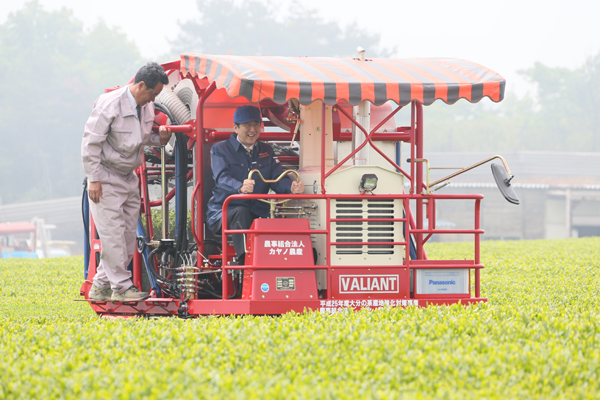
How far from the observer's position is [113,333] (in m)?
5.38

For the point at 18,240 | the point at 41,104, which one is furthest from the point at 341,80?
the point at 41,104

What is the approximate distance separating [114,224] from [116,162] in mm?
601

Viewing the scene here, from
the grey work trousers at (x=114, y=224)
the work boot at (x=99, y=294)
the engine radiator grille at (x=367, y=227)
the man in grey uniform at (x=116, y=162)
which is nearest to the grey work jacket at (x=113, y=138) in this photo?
the man in grey uniform at (x=116, y=162)

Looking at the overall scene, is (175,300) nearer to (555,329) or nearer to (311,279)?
(311,279)

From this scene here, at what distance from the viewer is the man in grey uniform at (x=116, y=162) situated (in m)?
6.68

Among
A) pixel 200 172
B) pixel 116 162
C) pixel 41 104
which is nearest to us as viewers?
pixel 116 162

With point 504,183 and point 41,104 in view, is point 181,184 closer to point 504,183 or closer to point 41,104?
point 504,183

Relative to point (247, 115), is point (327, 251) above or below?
below

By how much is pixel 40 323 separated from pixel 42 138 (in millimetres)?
53619

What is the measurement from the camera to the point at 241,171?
7.07 metres

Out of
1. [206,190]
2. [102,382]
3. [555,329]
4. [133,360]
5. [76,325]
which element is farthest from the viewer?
[206,190]

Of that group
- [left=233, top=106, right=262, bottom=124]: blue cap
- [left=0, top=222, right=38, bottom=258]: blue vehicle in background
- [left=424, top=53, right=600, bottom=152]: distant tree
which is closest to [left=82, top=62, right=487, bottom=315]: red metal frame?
[left=233, top=106, right=262, bottom=124]: blue cap

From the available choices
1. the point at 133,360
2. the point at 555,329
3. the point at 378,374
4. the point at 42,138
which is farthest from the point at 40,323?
the point at 42,138

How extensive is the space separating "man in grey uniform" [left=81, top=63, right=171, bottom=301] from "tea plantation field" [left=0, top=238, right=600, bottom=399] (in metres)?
0.90
